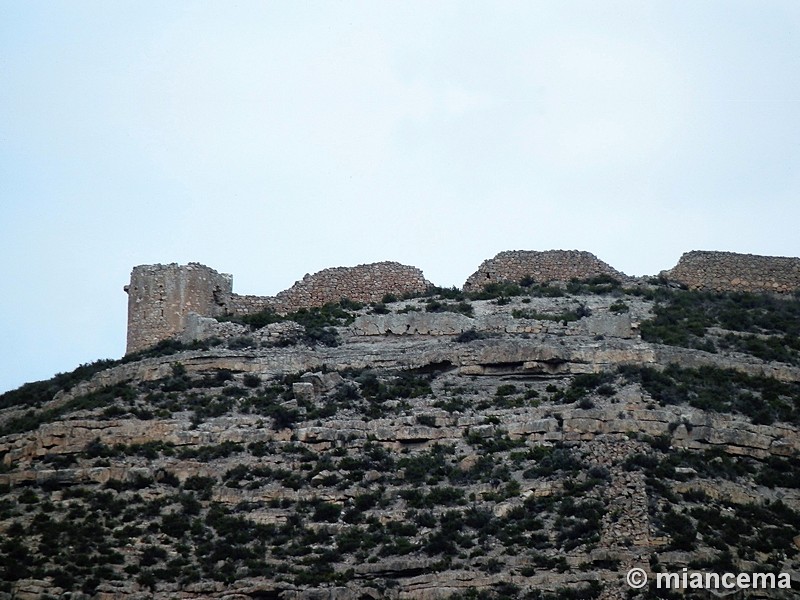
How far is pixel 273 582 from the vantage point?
36.5 meters

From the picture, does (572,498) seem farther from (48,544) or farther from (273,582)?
(48,544)

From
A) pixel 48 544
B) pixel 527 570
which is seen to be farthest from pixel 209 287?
pixel 527 570

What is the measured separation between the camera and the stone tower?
48688 millimetres

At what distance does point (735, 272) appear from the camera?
50.7m

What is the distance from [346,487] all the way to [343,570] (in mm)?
3245

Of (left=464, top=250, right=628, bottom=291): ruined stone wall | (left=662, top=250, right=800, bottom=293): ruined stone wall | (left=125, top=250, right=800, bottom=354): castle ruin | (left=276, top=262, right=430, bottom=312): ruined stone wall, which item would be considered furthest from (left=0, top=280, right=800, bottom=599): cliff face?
(left=662, top=250, right=800, bottom=293): ruined stone wall

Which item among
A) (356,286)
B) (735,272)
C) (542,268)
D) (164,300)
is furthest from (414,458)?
(735,272)

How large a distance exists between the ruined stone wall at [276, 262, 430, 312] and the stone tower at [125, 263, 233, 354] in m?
2.01

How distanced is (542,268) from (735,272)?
5482 millimetres

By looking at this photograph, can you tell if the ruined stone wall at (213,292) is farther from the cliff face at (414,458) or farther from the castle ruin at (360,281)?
the cliff face at (414,458)

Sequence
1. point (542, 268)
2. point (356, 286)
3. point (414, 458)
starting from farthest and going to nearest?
1. point (542, 268)
2. point (356, 286)
3. point (414, 458)

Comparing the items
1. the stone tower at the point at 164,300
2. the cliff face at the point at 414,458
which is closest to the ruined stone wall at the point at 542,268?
the cliff face at the point at 414,458

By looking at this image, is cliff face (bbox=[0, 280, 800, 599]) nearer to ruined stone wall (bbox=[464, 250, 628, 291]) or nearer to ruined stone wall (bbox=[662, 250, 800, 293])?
ruined stone wall (bbox=[464, 250, 628, 291])

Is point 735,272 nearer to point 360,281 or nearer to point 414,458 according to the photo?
point 360,281
